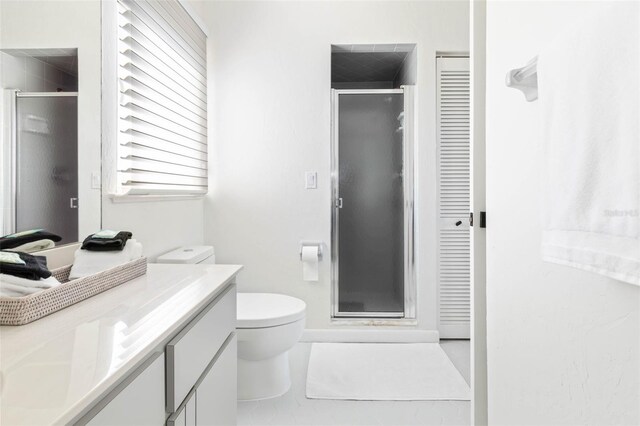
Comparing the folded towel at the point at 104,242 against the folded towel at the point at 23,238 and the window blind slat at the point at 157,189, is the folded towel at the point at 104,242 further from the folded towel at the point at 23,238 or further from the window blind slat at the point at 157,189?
the window blind slat at the point at 157,189

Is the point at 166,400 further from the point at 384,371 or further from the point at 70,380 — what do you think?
the point at 384,371

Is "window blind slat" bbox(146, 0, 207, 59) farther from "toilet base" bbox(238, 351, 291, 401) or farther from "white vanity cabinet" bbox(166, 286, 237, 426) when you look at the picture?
"toilet base" bbox(238, 351, 291, 401)

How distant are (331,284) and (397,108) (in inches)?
52.7

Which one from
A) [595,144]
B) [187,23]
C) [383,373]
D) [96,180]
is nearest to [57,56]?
[96,180]

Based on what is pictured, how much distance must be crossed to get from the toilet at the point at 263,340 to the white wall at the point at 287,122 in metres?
0.61

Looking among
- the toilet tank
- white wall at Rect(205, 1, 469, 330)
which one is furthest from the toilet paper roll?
the toilet tank

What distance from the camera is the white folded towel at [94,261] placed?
112cm

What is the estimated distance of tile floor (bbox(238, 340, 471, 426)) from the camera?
5.73 feet

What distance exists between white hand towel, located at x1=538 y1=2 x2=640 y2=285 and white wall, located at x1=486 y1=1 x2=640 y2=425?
0.10 m

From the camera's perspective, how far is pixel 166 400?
813mm

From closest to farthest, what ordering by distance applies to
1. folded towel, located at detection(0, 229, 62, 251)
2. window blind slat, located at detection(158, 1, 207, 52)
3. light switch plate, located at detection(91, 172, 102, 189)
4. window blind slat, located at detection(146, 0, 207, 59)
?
folded towel, located at detection(0, 229, 62, 251), light switch plate, located at detection(91, 172, 102, 189), window blind slat, located at detection(146, 0, 207, 59), window blind slat, located at detection(158, 1, 207, 52)

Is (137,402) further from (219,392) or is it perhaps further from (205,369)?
(219,392)

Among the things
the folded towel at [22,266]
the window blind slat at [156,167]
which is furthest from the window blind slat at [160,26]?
the folded towel at [22,266]

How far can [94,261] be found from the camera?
3.78ft
